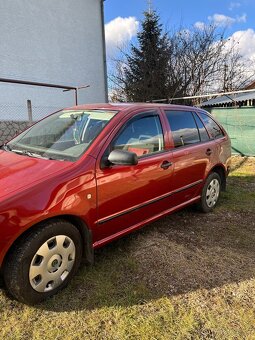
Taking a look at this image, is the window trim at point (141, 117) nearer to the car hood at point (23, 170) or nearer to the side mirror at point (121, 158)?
the side mirror at point (121, 158)

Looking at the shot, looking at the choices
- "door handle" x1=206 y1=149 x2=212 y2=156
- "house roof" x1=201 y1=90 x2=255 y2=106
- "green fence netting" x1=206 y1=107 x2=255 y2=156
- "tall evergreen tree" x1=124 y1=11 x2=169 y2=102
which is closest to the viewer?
"door handle" x1=206 y1=149 x2=212 y2=156

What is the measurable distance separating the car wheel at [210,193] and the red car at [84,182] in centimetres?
25

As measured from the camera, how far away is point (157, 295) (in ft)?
9.05

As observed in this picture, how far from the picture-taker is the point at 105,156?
9.66 feet

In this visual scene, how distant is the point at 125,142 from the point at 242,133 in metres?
7.61

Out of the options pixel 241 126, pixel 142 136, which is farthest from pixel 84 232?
pixel 241 126

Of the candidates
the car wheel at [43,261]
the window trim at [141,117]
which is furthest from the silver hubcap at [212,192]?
the car wheel at [43,261]

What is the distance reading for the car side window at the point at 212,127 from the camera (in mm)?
4768

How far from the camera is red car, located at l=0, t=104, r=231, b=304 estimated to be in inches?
94.4

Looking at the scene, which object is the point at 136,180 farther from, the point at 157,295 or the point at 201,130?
the point at 201,130

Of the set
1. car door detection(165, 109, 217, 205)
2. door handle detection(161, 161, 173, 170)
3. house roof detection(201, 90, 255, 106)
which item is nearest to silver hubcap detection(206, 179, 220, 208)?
car door detection(165, 109, 217, 205)

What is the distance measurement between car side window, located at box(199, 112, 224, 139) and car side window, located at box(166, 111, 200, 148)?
1.22 feet

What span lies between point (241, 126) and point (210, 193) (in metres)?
5.84

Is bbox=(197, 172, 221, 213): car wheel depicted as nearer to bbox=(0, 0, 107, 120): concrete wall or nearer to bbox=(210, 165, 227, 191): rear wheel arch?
bbox=(210, 165, 227, 191): rear wheel arch
